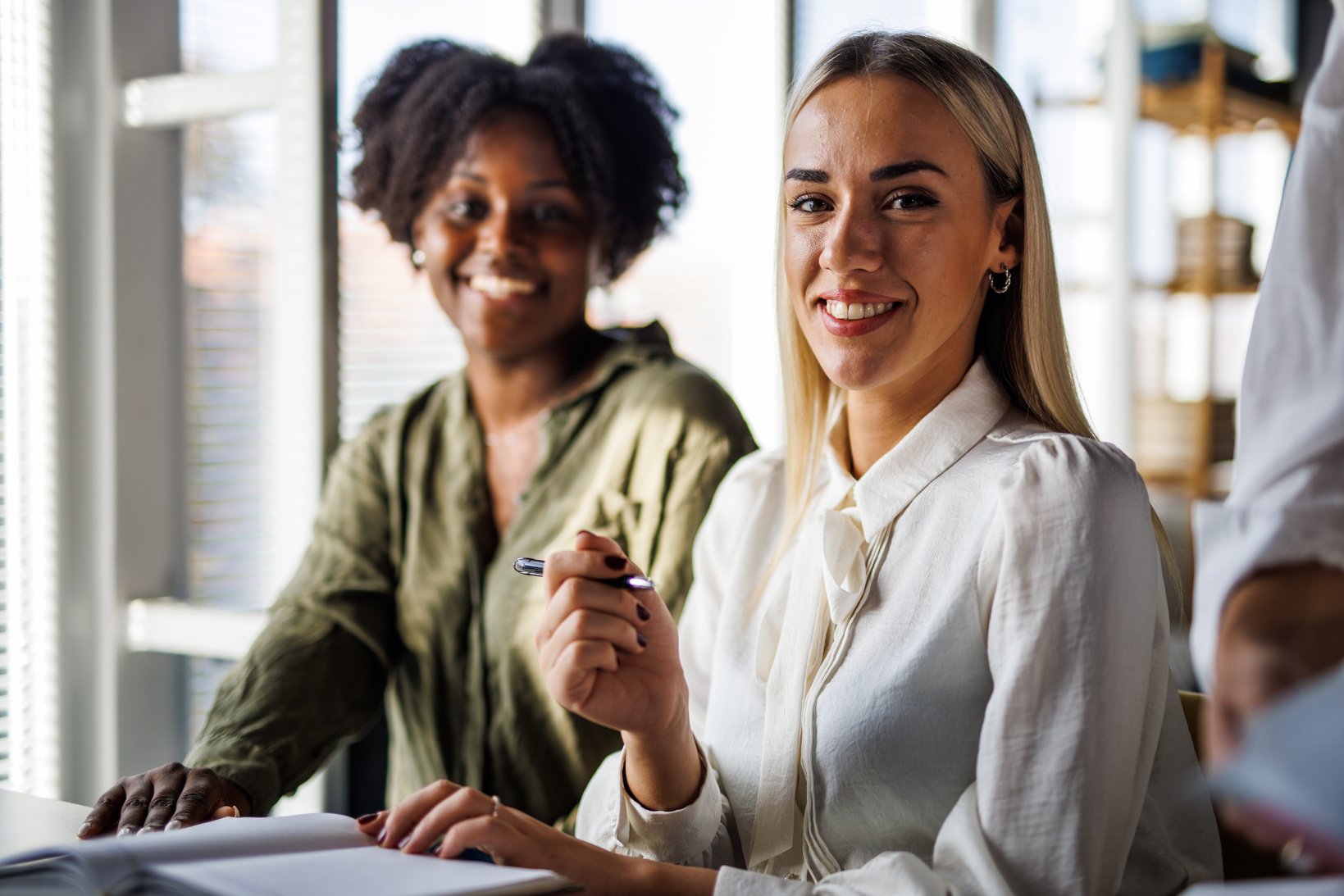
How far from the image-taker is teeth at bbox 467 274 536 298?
187cm

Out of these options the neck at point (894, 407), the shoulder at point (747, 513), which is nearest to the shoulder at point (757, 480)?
the shoulder at point (747, 513)

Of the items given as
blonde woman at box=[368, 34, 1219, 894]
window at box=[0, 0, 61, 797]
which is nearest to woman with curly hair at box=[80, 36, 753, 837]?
blonde woman at box=[368, 34, 1219, 894]

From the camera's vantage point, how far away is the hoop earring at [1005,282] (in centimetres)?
125

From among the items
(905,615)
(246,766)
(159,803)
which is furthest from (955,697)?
(246,766)

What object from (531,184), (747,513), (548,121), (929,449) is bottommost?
(747,513)

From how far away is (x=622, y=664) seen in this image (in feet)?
3.70

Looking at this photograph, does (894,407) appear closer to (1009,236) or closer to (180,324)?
(1009,236)

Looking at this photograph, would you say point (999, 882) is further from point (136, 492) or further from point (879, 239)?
point (136, 492)

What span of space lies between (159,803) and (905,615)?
2.57 ft

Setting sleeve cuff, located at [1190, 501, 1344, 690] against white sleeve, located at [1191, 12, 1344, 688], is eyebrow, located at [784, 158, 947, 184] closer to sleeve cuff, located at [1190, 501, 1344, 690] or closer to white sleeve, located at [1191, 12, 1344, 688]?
white sleeve, located at [1191, 12, 1344, 688]

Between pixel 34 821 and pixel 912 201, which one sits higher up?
pixel 912 201

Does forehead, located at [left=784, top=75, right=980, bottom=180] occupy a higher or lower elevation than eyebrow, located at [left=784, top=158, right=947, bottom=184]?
higher

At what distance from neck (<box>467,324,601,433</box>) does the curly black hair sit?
0.21 metres

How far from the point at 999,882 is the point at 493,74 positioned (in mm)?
1439
